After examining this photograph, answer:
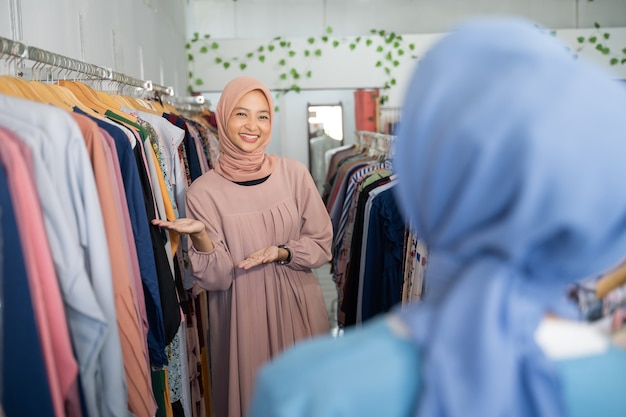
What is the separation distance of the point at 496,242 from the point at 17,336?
3.15ft

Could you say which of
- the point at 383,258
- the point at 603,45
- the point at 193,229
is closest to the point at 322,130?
the point at 603,45

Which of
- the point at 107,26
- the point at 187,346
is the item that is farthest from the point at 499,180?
the point at 107,26

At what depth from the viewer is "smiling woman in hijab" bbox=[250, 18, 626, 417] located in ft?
2.40

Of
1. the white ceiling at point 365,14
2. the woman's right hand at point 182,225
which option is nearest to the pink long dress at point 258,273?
the woman's right hand at point 182,225

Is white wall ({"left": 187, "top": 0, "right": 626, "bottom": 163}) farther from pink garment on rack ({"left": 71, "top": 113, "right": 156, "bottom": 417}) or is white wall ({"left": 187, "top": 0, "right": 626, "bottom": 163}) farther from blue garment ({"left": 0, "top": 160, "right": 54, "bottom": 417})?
blue garment ({"left": 0, "top": 160, "right": 54, "bottom": 417})

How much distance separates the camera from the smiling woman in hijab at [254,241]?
2.53m

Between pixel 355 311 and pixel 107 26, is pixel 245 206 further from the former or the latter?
pixel 107 26

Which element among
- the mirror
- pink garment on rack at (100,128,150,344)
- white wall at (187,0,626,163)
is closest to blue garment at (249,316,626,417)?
pink garment on rack at (100,128,150,344)

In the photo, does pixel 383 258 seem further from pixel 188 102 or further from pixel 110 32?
pixel 188 102

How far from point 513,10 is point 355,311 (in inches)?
236

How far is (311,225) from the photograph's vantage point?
2.61 metres

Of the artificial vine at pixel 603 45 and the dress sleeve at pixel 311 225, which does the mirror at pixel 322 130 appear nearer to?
the artificial vine at pixel 603 45

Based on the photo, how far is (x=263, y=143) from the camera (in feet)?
8.65

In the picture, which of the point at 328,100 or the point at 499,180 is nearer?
the point at 499,180
